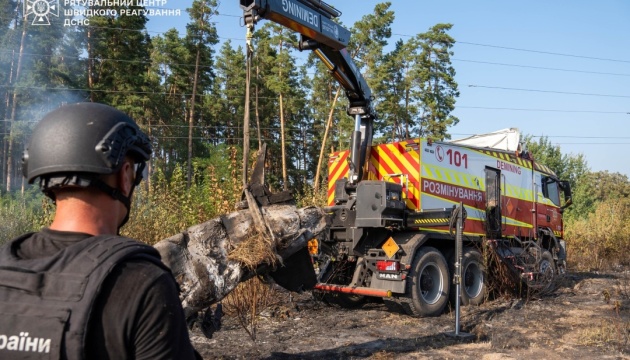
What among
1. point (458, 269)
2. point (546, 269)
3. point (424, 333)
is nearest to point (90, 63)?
point (546, 269)

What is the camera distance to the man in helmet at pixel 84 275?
1.31 m

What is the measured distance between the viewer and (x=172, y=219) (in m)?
9.87

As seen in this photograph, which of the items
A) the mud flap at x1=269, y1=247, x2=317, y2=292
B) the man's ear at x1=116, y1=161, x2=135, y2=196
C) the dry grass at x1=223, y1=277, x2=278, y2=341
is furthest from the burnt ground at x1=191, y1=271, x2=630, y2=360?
the man's ear at x1=116, y1=161, x2=135, y2=196

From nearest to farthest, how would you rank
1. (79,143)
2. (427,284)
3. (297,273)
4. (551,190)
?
(79,143), (297,273), (427,284), (551,190)

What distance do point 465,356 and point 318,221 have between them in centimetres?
276

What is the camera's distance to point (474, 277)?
10453 millimetres

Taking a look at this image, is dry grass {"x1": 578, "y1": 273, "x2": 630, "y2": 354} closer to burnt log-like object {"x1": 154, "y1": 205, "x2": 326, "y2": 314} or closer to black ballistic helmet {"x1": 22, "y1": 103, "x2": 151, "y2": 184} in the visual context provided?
burnt log-like object {"x1": 154, "y1": 205, "x2": 326, "y2": 314}

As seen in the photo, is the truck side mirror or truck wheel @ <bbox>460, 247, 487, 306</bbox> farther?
the truck side mirror

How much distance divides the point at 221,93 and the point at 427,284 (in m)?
39.0

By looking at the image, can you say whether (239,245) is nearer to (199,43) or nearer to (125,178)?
(125,178)

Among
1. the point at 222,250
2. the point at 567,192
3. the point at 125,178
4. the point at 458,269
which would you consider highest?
the point at 567,192

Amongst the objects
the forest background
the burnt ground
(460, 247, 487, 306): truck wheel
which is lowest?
the burnt ground

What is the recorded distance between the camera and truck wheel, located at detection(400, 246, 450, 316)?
8.70m

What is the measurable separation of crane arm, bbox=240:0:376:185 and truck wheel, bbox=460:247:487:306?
2641 millimetres
